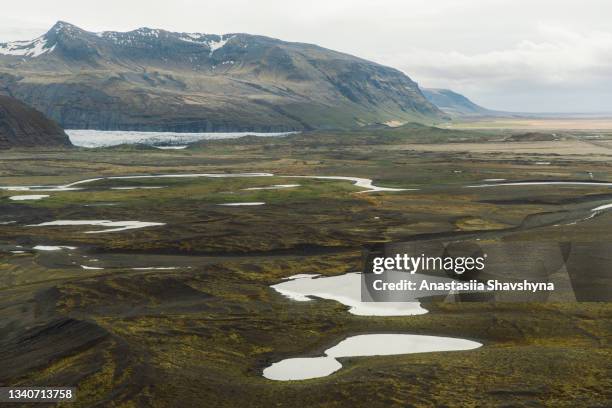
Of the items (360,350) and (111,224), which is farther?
(111,224)

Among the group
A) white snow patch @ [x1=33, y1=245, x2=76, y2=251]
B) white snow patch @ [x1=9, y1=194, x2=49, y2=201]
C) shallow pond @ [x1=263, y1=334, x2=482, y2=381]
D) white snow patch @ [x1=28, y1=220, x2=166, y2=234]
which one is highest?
white snow patch @ [x1=9, y1=194, x2=49, y2=201]

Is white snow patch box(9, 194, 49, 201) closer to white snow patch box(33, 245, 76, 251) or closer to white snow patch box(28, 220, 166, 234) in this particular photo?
white snow patch box(28, 220, 166, 234)

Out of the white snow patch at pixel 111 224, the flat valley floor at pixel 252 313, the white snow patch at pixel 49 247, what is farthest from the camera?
the white snow patch at pixel 111 224

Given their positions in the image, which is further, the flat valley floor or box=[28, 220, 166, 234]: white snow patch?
box=[28, 220, 166, 234]: white snow patch

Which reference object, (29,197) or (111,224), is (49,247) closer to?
(111,224)

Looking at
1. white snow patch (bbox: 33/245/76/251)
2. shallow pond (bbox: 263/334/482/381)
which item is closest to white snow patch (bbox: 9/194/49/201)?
white snow patch (bbox: 33/245/76/251)

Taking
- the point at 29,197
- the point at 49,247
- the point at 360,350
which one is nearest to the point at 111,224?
the point at 49,247

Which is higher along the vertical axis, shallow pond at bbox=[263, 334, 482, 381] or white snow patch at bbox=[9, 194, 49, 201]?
white snow patch at bbox=[9, 194, 49, 201]

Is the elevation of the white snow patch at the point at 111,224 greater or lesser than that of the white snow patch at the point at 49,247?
greater

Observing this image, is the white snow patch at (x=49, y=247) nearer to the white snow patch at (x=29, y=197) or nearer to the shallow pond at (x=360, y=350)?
the white snow patch at (x=29, y=197)

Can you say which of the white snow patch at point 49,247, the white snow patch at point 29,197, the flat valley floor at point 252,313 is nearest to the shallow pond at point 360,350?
the flat valley floor at point 252,313
